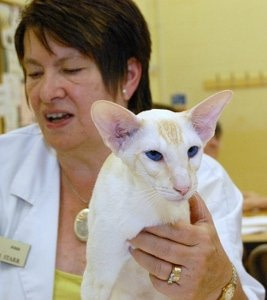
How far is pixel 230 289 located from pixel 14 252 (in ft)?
1.55

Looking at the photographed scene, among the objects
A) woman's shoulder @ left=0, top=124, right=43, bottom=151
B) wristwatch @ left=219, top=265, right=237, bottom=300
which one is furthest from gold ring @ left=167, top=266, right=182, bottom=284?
woman's shoulder @ left=0, top=124, right=43, bottom=151

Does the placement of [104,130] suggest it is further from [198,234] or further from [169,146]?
[198,234]

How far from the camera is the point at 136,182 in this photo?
0.72 meters

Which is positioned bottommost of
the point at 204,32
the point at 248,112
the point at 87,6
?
the point at 248,112

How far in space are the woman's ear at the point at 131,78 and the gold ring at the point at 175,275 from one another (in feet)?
1.60

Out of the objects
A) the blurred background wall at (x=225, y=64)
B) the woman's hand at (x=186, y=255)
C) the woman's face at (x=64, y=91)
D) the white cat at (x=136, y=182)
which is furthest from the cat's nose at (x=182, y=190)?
the blurred background wall at (x=225, y=64)

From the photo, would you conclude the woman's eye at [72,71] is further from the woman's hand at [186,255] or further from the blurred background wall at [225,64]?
the blurred background wall at [225,64]

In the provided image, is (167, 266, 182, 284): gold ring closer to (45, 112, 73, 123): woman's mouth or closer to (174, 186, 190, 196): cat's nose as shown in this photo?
(174, 186, 190, 196): cat's nose

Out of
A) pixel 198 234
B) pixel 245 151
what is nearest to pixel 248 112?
pixel 245 151

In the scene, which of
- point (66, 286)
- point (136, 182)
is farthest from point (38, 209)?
point (136, 182)

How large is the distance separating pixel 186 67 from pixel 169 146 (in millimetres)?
2834

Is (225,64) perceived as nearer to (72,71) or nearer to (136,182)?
(72,71)

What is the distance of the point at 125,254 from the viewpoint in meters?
0.80

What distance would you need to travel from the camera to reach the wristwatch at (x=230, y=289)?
0.94 metres
